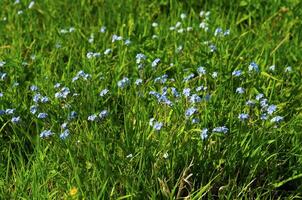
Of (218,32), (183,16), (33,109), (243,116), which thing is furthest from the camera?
(183,16)

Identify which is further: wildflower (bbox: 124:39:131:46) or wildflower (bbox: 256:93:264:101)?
wildflower (bbox: 124:39:131:46)

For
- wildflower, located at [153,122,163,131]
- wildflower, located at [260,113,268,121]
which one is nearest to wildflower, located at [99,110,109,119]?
wildflower, located at [153,122,163,131]

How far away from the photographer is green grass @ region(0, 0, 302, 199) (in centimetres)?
262

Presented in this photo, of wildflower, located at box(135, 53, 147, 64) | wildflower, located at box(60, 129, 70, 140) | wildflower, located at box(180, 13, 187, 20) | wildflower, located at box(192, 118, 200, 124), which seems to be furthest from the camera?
wildflower, located at box(180, 13, 187, 20)

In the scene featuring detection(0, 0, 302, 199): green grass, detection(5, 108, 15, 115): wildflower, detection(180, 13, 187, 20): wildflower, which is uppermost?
detection(180, 13, 187, 20): wildflower

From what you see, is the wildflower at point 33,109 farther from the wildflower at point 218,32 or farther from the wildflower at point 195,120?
the wildflower at point 218,32

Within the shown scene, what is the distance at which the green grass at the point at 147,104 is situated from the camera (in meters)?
2.62

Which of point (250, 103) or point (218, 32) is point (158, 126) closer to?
point (250, 103)

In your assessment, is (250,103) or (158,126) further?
(250,103)

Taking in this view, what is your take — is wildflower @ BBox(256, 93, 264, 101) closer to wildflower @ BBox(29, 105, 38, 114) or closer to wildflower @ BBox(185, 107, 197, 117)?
wildflower @ BBox(185, 107, 197, 117)

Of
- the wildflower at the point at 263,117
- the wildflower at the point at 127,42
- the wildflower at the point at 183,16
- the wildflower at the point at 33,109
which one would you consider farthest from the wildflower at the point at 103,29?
the wildflower at the point at 263,117

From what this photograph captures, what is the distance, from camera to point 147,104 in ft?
10.2

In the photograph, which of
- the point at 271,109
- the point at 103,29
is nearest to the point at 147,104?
the point at 271,109

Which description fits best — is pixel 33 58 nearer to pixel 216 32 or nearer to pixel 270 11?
pixel 216 32
